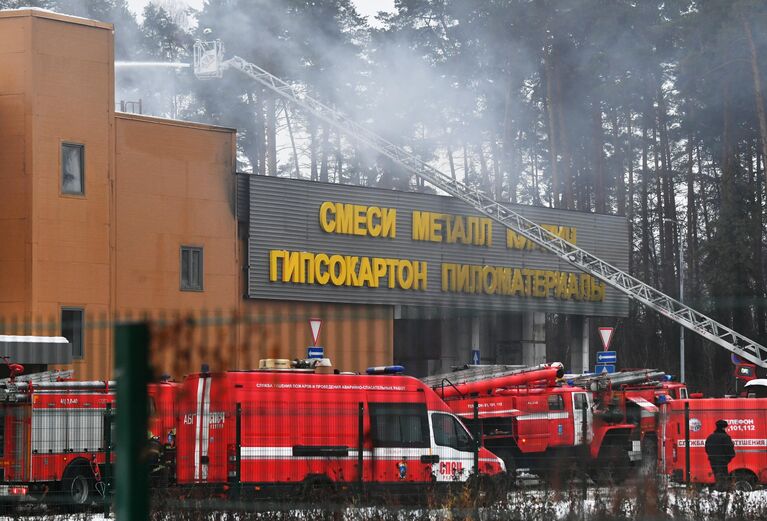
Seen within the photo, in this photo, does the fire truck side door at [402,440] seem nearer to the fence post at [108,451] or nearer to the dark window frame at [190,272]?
the fence post at [108,451]

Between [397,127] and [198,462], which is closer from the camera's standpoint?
[198,462]

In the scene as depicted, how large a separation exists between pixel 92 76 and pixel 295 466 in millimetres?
18352

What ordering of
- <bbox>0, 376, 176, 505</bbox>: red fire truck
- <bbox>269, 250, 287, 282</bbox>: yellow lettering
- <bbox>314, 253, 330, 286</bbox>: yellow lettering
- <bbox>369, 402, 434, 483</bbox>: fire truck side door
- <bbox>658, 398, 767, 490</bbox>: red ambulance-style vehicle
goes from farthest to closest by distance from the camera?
<bbox>314, 253, 330, 286</bbox>: yellow lettering, <bbox>269, 250, 287, 282</bbox>: yellow lettering, <bbox>658, 398, 767, 490</bbox>: red ambulance-style vehicle, <bbox>0, 376, 176, 505</bbox>: red fire truck, <bbox>369, 402, 434, 483</bbox>: fire truck side door

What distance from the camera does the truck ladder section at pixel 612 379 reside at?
30.0m

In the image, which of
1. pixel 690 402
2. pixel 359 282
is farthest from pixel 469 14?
pixel 690 402

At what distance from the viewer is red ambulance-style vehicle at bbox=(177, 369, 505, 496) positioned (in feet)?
49.8

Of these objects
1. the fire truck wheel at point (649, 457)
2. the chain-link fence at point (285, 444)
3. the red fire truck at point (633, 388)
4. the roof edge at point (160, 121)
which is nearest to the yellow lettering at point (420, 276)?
the roof edge at point (160, 121)

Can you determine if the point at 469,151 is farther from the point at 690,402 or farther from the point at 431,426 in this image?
the point at 431,426

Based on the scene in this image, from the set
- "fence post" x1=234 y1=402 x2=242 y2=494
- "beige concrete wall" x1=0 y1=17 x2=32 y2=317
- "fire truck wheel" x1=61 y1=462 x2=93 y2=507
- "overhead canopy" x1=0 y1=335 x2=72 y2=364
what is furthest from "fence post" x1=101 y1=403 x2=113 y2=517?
"beige concrete wall" x1=0 y1=17 x2=32 y2=317

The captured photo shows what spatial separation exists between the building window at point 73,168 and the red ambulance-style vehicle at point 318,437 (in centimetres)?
1489

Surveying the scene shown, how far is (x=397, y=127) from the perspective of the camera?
68.1m

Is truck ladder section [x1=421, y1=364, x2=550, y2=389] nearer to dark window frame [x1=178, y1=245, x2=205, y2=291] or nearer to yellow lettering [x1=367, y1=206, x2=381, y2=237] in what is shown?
dark window frame [x1=178, y1=245, x2=205, y2=291]

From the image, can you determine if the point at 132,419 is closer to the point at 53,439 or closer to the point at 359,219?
the point at 53,439

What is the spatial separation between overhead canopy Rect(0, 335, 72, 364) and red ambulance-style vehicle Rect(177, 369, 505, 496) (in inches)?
298
